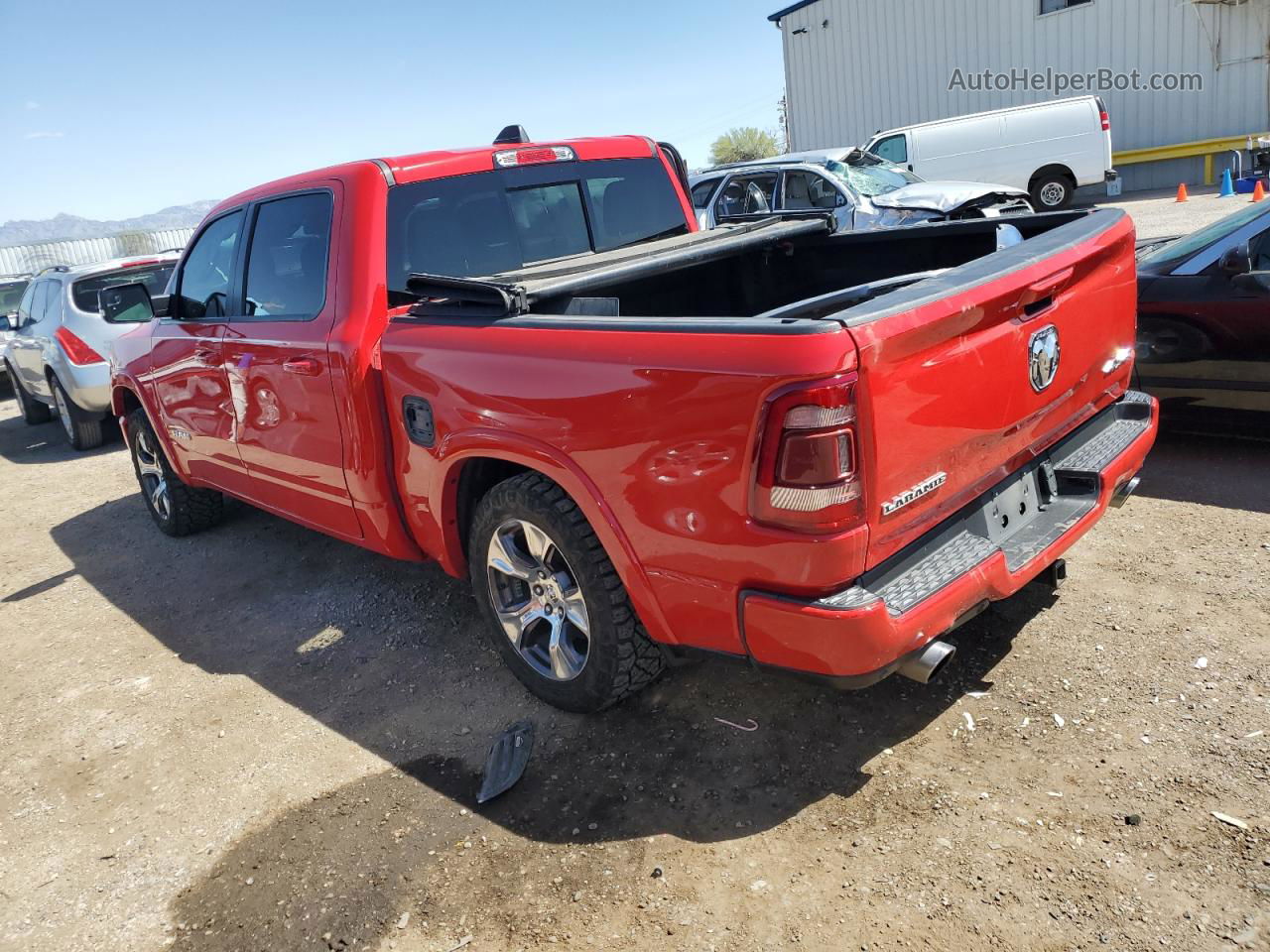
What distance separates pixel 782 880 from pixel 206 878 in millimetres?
1750

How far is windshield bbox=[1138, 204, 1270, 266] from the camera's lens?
507 centimetres

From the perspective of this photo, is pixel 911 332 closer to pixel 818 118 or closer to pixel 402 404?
pixel 402 404

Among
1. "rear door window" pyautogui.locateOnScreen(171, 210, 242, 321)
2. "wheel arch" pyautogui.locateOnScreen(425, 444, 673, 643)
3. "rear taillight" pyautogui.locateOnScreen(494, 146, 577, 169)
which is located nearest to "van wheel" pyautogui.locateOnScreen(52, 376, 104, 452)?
"rear door window" pyautogui.locateOnScreen(171, 210, 242, 321)

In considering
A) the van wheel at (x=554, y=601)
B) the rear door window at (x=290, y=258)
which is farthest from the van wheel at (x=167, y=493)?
the van wheel at (x=554, y=601)

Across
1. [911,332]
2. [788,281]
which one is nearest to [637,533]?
[911,332]

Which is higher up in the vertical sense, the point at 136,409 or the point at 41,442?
the point at 136,409

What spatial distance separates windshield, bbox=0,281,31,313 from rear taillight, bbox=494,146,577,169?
13.5 m

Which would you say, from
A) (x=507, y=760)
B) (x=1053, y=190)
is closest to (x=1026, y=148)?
(x=1053, y=190)

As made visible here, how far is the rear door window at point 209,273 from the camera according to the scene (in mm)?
4543

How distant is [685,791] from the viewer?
2898 mm

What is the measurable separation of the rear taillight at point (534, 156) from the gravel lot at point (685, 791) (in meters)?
2.05

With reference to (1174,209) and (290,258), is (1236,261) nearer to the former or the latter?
(290,258)

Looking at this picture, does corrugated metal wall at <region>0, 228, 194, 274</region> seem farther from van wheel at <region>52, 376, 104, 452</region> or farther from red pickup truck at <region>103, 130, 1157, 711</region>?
red pickup truck at <region>103, 130, 1157, 711</region>

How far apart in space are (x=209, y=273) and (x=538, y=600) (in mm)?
2767
